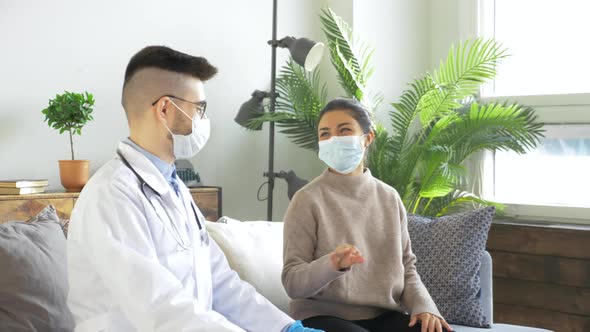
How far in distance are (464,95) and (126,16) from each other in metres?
1.74

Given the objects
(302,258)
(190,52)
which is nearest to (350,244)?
(302,258)

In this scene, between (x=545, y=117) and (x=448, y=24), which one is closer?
(x=545, y=117)

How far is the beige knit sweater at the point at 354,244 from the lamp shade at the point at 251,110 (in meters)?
1.54

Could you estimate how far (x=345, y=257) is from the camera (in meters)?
2.04

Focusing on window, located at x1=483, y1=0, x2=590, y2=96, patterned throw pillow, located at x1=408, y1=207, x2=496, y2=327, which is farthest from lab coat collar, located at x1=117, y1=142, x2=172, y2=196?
window, located at x1=483, y1=0, x2=590, y2=96

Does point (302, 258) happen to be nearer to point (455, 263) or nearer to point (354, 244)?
point (354, 244)

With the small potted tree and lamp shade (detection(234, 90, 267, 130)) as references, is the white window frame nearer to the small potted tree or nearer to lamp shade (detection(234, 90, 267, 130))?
lamp shade (detection(234, 90, 267, 130))

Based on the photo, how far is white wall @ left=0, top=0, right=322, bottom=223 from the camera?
132 inches

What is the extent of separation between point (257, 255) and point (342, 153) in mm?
431

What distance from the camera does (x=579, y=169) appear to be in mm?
4039

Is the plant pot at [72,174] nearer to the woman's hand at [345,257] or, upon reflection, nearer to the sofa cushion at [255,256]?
the sofa cushion at [255,256]

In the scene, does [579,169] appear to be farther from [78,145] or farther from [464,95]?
[78,145]

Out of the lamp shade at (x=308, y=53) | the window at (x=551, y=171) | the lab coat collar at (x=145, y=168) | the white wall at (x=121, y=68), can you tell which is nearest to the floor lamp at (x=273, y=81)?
the lamp shade at (x=308, y=53)

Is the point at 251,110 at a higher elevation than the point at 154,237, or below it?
higher
